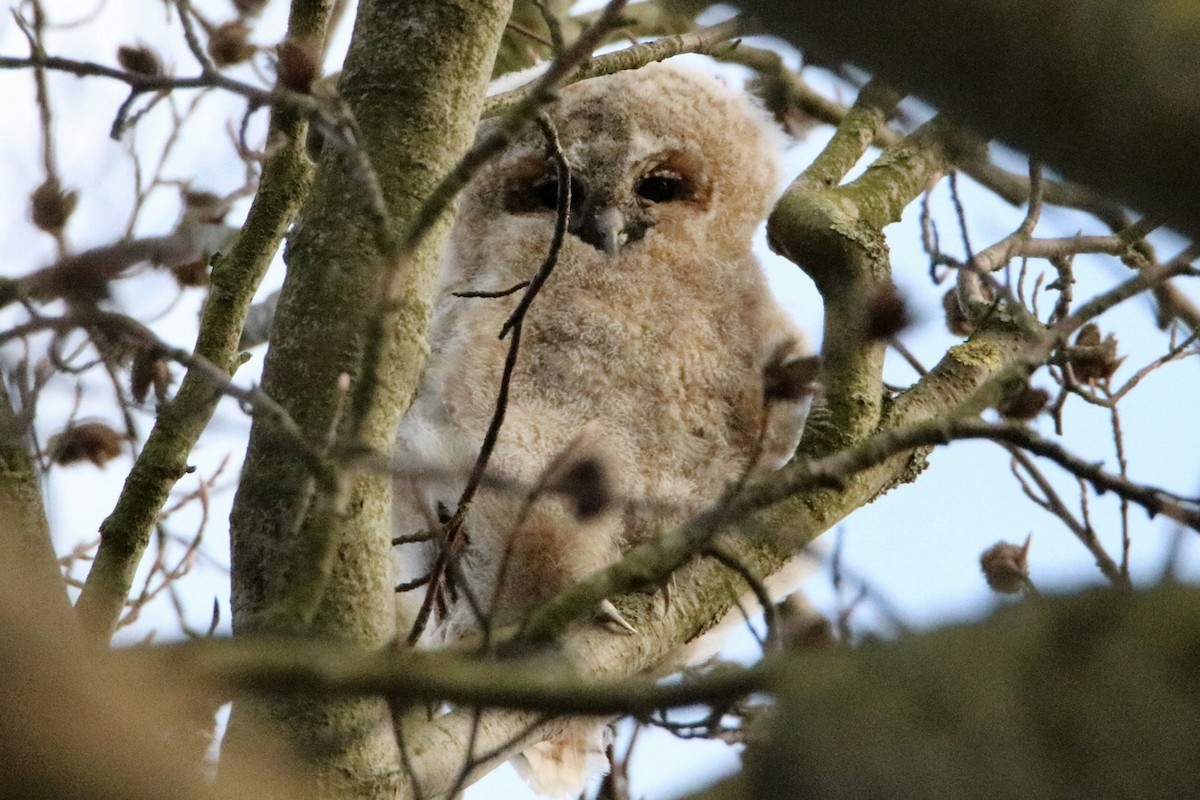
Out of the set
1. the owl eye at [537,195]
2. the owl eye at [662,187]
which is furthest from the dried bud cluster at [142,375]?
the owl eye at [662,187]

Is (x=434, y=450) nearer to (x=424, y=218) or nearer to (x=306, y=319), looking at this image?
(x=306, y=319)

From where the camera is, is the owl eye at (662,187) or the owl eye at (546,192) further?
the owl eye at (662,187)

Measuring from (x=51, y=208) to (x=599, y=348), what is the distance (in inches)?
59.9

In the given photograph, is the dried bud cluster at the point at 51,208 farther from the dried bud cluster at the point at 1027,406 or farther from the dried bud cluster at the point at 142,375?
the dried bud cluster at the point at 1027,406

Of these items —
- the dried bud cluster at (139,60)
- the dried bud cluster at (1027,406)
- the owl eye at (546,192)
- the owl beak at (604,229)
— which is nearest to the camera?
the dried bud cluster at (1027,406)

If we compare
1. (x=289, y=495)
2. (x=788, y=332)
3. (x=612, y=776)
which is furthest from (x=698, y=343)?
(x=289, y=495)

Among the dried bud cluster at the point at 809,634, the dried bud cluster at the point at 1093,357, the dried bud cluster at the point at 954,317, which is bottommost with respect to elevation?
the dried bud cluster at the point at 809,634

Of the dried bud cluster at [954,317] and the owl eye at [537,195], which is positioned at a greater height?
the owl eye at [537,195]

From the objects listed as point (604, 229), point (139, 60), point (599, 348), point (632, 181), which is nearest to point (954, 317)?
point (599, 348)

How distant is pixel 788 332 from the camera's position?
12.3 feet

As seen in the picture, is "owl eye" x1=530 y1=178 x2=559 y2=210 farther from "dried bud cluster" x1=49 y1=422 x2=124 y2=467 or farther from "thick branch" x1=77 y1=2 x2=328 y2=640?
"dried bud cluster" x1=49 y1=422 x2=124 y2=467

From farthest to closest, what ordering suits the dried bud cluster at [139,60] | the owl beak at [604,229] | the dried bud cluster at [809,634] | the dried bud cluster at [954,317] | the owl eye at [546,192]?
the owl eye at [546,192] → the owl beak at [604,229] → the dried bud cluster at [954,317] → the dried bud cluster at [139,60] → the dried bud cluster at [809,634]

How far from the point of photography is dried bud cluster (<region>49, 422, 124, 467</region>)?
2.68 m

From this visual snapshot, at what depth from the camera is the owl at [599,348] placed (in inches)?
131
